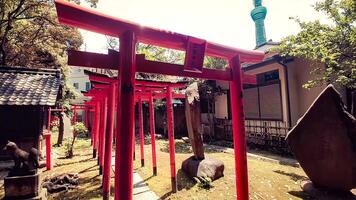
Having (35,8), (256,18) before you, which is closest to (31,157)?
(35,8)

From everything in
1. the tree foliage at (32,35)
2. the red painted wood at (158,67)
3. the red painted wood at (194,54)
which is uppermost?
the tree foliage at (32,35)

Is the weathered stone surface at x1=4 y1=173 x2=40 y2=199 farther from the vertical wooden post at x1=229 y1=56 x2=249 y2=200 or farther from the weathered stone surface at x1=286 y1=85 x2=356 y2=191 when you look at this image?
the weathered stone surface at x1=286 y1=85 x2=356 y2=191

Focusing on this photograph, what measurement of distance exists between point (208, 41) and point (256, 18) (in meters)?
41.2

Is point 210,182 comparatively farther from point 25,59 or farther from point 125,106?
point 25,59

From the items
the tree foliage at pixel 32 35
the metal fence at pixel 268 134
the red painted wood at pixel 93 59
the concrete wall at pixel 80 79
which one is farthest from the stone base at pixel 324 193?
the concrete wall at pixel 80 79

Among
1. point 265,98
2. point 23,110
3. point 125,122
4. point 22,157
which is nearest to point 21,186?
point 22,157

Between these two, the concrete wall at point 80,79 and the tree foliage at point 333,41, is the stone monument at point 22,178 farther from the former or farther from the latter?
the concrete wall at point 80,79

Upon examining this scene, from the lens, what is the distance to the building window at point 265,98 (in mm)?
13724

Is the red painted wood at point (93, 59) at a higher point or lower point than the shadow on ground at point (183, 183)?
higher

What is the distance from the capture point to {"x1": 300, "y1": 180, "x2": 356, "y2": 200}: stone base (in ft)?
20.0

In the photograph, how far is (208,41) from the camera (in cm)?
396

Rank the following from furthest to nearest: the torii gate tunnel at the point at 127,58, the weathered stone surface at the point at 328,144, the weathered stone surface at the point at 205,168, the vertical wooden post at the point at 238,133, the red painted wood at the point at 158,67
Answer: the weathered stone surface at the point at 205,168 → the weathered stone surface at the point at 328,144 → the vertical wooden post at the point at 238,133 → the red painted wood at the point at 158,67 → the torii gate tunnel at the point at 127,58

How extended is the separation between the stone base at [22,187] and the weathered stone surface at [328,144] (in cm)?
771

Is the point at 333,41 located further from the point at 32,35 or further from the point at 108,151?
the point at 32,35
